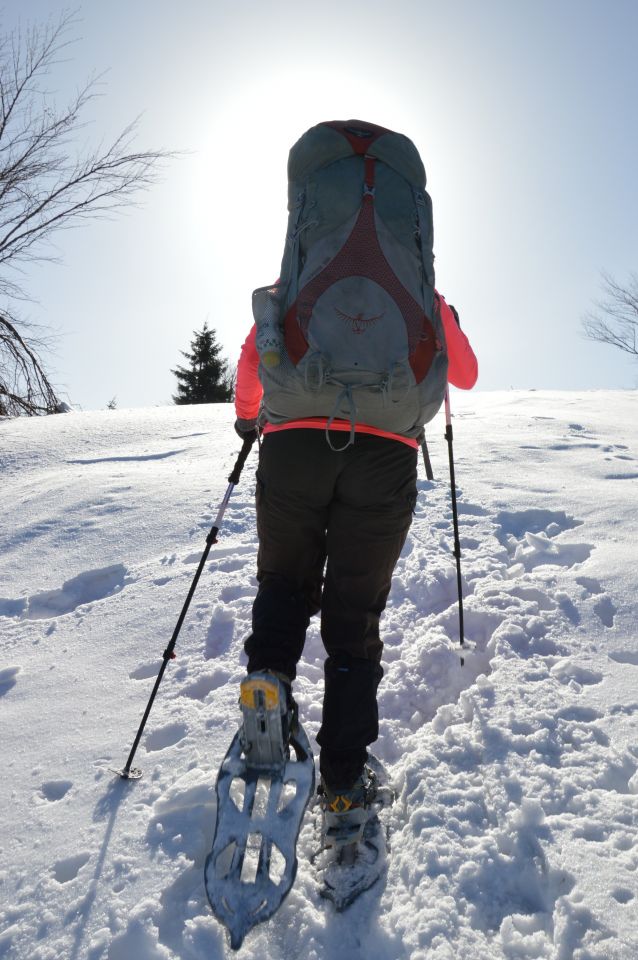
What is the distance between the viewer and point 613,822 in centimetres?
193

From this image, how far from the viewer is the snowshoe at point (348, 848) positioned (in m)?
1.84

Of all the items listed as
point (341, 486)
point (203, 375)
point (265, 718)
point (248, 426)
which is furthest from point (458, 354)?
point (203, 375)

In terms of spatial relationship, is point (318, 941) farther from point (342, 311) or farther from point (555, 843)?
point (342, 311)

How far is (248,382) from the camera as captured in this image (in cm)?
240

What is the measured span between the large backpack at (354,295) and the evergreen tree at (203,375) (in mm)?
28020

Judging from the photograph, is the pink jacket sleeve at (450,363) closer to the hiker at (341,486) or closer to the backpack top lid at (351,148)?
the hiker at (341,486)

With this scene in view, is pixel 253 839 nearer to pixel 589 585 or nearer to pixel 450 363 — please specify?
pixel 450 363

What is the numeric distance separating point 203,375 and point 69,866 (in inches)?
1140

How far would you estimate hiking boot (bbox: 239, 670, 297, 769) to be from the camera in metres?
1.81

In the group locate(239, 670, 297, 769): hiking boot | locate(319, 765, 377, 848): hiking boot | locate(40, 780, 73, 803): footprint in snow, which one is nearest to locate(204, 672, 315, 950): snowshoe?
locate(239, 670, 297, 769): hiking boot

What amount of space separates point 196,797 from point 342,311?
183 centimetres

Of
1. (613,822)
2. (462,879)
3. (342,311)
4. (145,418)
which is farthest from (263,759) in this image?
(145,418)

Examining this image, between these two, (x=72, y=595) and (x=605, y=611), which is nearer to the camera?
(x=605, y=611)

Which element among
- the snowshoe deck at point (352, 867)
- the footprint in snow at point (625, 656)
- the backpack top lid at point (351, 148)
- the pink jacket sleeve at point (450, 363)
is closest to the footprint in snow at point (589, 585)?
the footprint in snow at point (625, 656)
